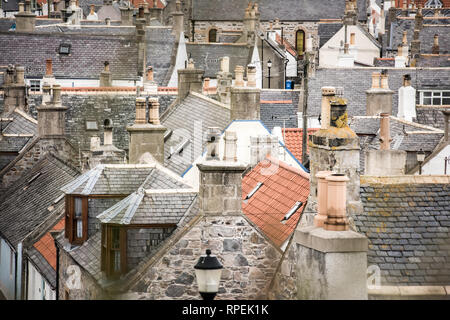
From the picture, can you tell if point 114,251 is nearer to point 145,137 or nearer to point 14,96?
point 145,137

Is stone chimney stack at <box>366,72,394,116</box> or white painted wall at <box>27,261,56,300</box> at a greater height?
stone chimney stack at <box>366,72,394,116</box>

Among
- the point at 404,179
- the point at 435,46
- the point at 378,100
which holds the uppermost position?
the point at 435,46

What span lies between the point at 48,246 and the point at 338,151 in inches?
494

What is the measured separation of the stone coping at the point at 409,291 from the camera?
1789 cm

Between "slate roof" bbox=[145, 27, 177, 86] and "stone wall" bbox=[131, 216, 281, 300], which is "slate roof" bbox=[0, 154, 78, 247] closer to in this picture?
"stone wall" bbox=[131, 216, 281, 300]

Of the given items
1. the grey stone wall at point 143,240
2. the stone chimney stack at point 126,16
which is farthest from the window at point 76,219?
the stone chimney stack at point 126,16

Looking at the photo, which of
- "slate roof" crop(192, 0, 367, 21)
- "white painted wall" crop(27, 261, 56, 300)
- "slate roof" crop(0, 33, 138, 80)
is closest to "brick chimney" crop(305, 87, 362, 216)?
"white painted wall" crop(27, 261, 56, 300)

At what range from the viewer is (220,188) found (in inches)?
834

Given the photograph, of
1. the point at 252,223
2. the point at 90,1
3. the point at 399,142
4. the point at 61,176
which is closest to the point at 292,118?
the point at 399,142

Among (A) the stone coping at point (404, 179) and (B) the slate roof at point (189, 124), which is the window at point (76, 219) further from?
(B) the slate roof at point (189, 124)

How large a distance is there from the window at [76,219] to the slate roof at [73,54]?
45560mm

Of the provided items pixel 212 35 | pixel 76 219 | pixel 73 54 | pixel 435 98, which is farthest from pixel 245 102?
→ pixel 212 35

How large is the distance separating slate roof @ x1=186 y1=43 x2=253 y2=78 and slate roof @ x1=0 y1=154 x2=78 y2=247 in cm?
4069

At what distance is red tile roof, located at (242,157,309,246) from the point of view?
2233 centimetres
